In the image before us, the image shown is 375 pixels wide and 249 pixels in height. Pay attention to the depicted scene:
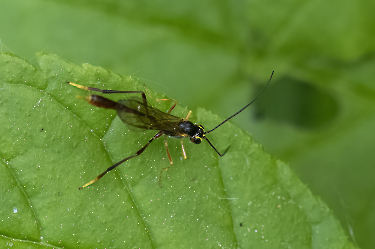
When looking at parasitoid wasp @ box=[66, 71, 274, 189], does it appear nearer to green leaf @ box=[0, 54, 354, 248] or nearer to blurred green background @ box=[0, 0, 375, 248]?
green leaf @ box=[0, 54, 354, 248]

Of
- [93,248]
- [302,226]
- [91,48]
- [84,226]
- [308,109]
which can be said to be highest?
[91,48]

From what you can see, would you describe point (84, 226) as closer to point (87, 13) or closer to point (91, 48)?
point (91, 48)

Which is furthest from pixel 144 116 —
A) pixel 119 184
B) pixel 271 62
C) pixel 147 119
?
pixel 271 62

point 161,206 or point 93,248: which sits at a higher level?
point 161,206

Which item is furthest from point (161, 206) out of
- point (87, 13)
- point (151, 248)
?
point (87, 13)

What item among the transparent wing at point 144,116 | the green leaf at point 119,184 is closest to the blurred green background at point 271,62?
the transparent wing at point 144,116

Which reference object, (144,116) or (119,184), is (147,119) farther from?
(119,184)

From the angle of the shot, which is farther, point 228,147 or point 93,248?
point 228,147

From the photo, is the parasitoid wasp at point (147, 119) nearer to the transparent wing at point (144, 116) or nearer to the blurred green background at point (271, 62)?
the transparent wing at point (144, 116)
